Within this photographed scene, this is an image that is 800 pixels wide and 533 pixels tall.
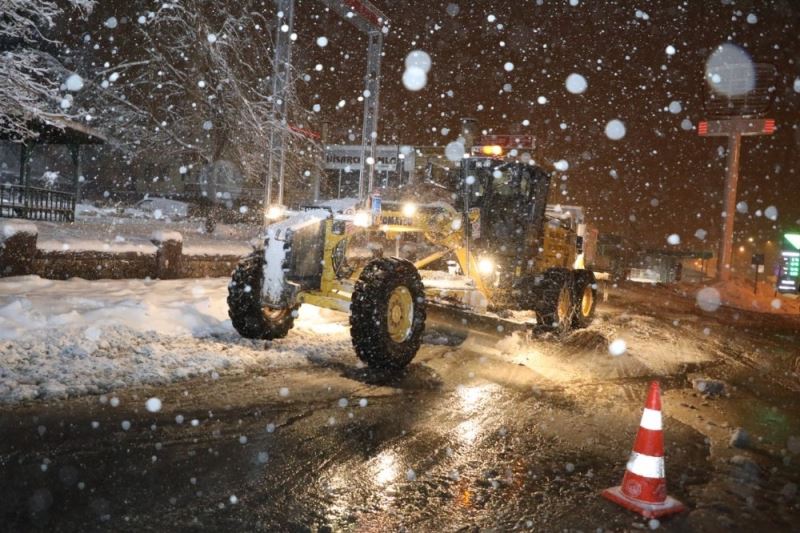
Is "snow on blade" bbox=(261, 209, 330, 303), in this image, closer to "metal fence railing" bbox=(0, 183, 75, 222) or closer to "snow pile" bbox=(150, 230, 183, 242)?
"snow pile" bbox=(150, 230, 183, 242)

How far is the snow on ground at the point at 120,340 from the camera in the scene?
6277 millimetres

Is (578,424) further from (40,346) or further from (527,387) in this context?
(40,346)

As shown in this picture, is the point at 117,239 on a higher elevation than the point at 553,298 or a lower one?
higher

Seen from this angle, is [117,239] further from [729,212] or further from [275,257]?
[729,212]

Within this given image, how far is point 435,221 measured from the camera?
9789 mm

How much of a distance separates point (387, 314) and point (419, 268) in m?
3.22

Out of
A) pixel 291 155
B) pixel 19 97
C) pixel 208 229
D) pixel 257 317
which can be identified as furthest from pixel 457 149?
pixel 257 317

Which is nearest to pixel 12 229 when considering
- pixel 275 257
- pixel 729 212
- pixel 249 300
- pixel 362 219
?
pixel 249 300

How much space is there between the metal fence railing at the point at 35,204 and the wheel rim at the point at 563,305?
1607 centimetres

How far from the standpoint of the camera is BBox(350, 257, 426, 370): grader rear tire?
726cm

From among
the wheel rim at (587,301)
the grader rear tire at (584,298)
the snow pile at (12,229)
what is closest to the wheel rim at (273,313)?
the snow pile at (12,229)

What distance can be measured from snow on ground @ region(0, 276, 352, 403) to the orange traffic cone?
14.6 feet

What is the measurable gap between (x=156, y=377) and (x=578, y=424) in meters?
4.35

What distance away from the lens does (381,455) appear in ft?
16.1
